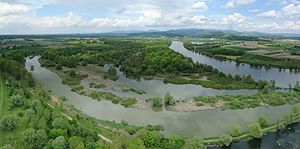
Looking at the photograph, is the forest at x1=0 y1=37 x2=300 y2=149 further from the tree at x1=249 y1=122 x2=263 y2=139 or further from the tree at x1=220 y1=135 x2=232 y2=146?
the tree at x1=249 y1=122 x2=263 y2=139

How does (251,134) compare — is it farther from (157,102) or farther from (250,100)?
(157,102)

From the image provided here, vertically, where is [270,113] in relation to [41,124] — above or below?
below

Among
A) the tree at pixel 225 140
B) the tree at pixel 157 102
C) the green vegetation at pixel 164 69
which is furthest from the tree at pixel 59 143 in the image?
the green vegetation at pixel 164 69

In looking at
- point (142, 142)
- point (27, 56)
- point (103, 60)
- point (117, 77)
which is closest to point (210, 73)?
point (117, 77)

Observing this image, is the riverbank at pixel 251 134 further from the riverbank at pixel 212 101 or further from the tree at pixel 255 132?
the riverbank at pixel 212 101

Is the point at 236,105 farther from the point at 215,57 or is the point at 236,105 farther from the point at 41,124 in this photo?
the point at 215,57
